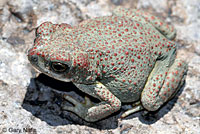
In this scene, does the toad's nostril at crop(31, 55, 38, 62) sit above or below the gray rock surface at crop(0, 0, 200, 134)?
above

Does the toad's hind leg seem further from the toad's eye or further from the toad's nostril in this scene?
the toad's nostril

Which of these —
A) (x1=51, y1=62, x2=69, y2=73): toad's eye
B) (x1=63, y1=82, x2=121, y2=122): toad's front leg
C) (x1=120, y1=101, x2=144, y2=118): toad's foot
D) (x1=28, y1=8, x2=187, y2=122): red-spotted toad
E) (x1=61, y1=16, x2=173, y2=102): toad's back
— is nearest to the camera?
(x1=51, y1=62, x2=69, y2=73): toad's eye

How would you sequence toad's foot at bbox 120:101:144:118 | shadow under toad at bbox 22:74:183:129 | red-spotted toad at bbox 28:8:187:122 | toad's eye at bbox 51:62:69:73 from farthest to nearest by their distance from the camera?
toad's foot at bbox 120:101:144:118 < shadow under toad at bbox 22:74:183:129 < red-spotted toad at bbox 28:8:187:122 < toad's eye at bbox 51:62:69:73

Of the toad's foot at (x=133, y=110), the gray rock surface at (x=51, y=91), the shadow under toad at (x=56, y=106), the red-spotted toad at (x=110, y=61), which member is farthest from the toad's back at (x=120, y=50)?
the gray rock surface at (x=51, y=91)

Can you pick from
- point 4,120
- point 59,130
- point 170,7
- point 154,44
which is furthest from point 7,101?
point 170,7

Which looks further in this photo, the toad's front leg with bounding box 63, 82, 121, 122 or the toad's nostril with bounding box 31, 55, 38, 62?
the toad's front leg with bounding box 63, 82, 121, 122

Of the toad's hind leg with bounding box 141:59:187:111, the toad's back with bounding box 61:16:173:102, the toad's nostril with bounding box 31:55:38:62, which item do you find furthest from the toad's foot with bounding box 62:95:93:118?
the toad's nostril with bounding box 31:55:38:62

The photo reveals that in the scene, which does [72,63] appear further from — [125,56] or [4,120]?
[4,120]
